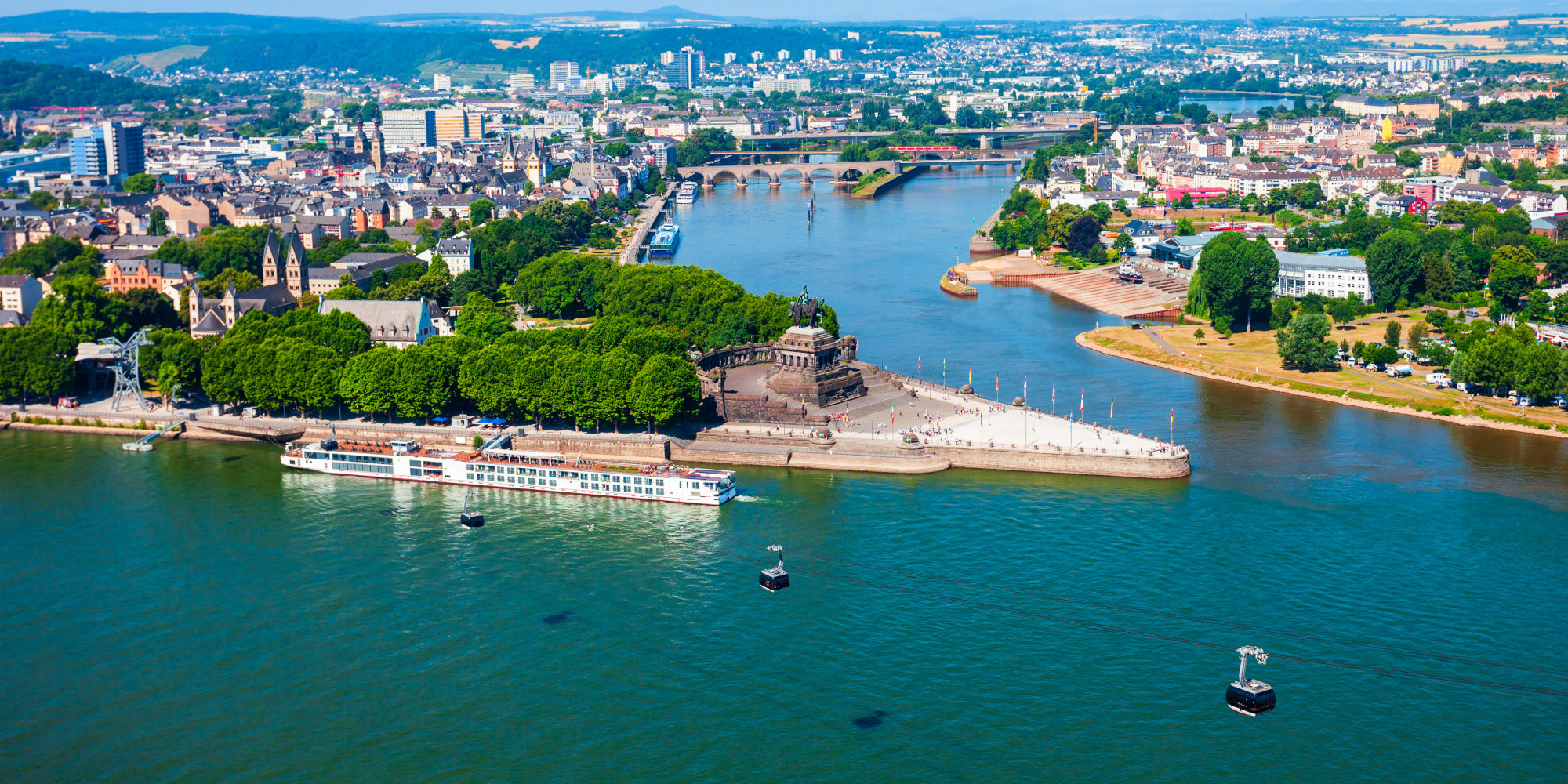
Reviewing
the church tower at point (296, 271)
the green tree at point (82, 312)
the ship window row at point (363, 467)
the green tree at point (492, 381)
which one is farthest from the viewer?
the church tower at point (296, 271)

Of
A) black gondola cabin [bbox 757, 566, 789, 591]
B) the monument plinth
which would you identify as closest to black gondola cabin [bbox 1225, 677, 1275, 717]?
black gondola cabin [bbox 757, 566, 789, 591]

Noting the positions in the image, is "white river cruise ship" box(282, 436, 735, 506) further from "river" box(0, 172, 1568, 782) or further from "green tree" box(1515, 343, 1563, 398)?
"green tree" box(1515, 343, 1563, 398)

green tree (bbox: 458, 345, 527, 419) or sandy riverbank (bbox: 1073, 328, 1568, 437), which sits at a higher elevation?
green tree (bbox: 458, 345, 527, 419)

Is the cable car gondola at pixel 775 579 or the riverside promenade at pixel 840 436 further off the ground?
the riverside promenade at pixel 840 436

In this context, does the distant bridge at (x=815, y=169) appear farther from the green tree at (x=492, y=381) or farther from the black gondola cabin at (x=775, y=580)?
the black gondola cabin at (x=775, y=580)

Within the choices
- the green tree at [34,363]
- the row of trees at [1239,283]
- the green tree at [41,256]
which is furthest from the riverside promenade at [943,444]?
the green tree at [41,256]

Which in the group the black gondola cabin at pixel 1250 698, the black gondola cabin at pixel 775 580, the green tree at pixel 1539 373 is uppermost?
the green tree at pixel 1539 373

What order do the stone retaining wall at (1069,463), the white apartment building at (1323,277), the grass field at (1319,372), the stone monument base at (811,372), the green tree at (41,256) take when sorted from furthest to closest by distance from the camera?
the green tree at (41,256), the white apartment building at (1323,277), the grass field at (1319,372), the stone monument base at (811,372), the stone retaining wall at (1069,463)
